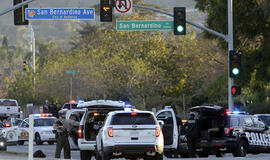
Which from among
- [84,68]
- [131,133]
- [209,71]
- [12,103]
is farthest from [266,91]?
[131,133]

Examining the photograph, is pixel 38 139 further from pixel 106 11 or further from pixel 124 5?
pixel 106 11

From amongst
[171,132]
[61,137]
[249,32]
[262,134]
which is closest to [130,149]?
[61,137]

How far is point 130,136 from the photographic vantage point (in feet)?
78.7

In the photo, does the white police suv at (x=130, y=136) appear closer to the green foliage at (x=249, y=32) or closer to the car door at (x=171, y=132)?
the car door at (x=171, y=132)

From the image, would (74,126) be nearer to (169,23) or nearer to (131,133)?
(131,133)

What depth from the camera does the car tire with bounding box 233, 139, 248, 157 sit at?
3036 centimetres

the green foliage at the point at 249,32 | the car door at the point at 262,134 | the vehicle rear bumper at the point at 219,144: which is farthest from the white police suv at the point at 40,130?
the car door at the point at 262,134

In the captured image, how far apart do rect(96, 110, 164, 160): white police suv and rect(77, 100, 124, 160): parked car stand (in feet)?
9.39

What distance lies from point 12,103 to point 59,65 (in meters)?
23.1

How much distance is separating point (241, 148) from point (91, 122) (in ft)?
21.0

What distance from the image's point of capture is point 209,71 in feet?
240

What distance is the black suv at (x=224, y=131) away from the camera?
30.2 metres

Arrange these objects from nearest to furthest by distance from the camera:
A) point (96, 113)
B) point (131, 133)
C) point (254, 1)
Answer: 1. point (131, 133)
2. point (96, 113)
3. point (254, 1)

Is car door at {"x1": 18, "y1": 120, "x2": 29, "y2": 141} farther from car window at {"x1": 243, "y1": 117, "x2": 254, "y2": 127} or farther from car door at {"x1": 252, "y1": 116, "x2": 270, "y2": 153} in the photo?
car window at {"x1": 243, "y1": 117, "x2": 254, "y2": 127}
